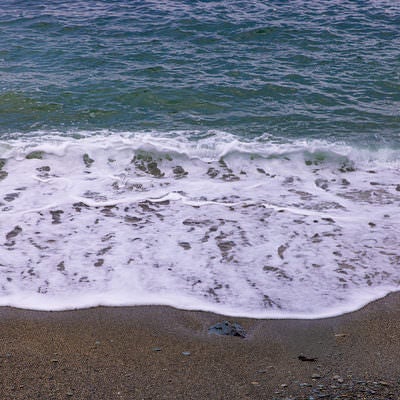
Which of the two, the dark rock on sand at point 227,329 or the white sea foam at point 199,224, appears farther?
the white sea foam at point 199,224

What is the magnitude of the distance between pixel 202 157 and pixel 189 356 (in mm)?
A: 4102

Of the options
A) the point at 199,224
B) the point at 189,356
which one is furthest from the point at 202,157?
the point at 189,356

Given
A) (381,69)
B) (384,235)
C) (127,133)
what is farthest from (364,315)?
(381,69)

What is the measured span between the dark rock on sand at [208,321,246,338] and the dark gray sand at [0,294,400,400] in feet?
0.19

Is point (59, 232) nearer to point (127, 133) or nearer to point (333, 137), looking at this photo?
point (127, 133)

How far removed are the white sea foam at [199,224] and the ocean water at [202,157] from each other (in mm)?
21

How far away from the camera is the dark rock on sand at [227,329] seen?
393 centimetres

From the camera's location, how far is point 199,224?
18.1 ft

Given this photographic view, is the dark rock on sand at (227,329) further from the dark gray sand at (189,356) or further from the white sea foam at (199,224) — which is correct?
the white sea foam at (199,224)

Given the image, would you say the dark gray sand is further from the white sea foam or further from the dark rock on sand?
the white sea foam

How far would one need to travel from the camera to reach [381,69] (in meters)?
10.2

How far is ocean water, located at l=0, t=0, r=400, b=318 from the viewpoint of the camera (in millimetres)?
4590

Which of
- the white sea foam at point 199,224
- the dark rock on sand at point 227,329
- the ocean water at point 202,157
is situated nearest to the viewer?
the dark rock on sand at point 227,329

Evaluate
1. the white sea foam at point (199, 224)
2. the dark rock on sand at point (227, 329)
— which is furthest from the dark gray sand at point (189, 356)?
the white sea foam at point (199, 224)
